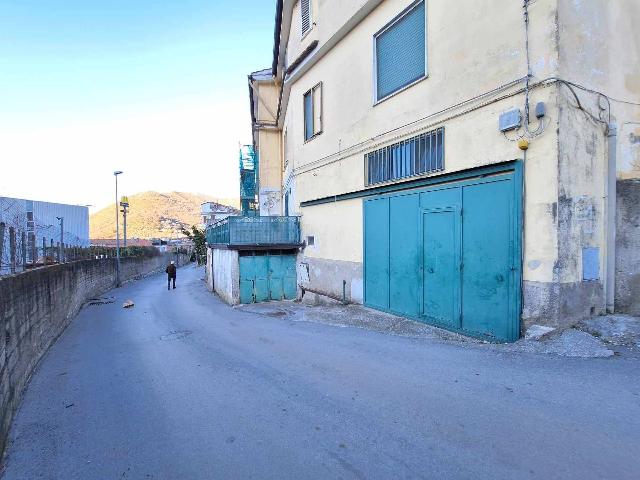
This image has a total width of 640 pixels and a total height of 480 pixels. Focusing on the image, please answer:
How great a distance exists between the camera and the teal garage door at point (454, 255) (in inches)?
263

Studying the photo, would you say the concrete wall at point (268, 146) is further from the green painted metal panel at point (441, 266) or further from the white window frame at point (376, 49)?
the green painted metal panel at point (441, 266)

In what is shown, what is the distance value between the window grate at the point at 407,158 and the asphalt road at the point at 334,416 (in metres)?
3.89

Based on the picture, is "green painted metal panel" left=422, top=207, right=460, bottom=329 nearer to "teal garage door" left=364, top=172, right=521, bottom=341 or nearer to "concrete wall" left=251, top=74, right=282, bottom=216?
"teal garage door" left=364, top=172, right=521, bottom=341

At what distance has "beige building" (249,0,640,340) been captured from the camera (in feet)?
20.2

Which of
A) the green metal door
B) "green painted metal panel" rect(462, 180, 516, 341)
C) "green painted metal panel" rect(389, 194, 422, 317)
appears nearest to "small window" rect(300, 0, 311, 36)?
"green painted metal panel" rect(389, 194, 422, 317)

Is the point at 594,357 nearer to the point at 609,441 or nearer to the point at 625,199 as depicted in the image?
the point at 609,441

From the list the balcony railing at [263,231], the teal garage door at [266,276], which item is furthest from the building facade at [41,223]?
the teal garage door at [266,276]

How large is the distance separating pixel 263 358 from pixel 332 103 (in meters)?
8.98

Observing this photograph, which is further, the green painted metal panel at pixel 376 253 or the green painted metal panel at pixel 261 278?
the green painted metal panel at pixel 261 278

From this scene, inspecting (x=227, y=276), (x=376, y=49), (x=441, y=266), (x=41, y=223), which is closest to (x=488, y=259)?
(x=441, y=266)

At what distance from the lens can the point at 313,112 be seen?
1396 centimetres

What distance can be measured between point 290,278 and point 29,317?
895cm

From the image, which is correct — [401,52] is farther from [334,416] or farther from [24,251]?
[24,251]

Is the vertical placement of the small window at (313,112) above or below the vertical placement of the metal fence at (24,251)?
above
